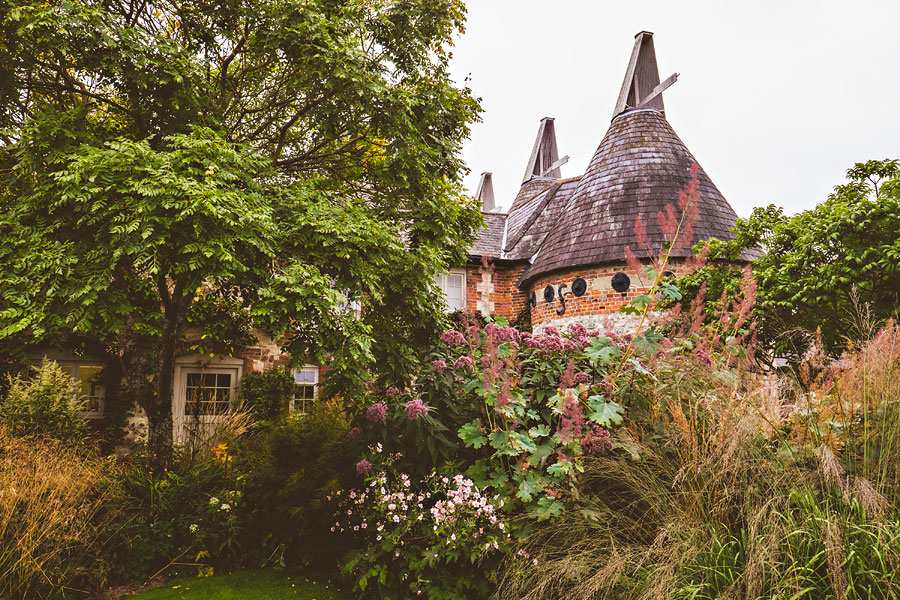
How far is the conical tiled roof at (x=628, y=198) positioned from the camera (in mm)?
12164

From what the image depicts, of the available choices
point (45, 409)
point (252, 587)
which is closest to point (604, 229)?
point (252, 587)

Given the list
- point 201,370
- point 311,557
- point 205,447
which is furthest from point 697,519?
point 201,370

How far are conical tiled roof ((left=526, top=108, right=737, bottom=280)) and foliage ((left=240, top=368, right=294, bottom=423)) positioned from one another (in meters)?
6.64

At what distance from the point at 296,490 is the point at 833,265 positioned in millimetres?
6680

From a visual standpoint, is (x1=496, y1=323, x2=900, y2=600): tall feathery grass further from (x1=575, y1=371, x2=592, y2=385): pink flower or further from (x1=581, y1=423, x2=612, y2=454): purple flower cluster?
(x1=575, y1=371, x2=592, y2=385): pink flower

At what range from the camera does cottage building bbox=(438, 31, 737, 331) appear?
12.0 meters

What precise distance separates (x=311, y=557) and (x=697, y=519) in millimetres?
3713

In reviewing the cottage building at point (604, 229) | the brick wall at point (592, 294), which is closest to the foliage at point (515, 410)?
the cottage building at point (604, 229)

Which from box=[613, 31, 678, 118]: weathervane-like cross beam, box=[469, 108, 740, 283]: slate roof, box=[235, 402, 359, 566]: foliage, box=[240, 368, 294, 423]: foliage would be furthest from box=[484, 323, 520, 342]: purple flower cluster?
box=[613, 31, 678, 118]: weathervane-like cross beam

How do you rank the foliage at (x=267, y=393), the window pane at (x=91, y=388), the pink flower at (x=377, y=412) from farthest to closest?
1. the foliage at (x=267, y=393)
2. the window pane at (x=91, y=388)
3. the pink flower at (x=377, y=412)

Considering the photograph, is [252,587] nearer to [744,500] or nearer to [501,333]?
[501,333]

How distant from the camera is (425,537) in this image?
407 centimetres

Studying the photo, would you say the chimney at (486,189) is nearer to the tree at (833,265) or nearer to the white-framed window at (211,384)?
the white-framed window at (211,384)

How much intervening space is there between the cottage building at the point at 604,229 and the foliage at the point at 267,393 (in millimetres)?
4950
